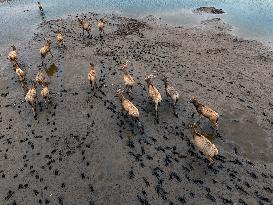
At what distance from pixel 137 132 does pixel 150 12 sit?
18605mm

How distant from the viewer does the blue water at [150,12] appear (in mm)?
28188

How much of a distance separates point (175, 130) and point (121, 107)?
345cm

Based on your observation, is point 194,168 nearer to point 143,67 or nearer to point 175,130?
point 175,130

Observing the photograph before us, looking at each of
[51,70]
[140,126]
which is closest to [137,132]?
[140,126]

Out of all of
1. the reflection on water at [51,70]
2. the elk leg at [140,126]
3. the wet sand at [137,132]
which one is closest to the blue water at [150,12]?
the wet sand at [137,132]

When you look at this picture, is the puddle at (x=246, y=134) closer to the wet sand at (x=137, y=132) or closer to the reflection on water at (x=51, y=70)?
the wet sand at (x=137, y=132)

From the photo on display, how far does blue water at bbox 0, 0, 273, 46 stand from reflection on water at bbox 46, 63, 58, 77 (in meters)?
6.34

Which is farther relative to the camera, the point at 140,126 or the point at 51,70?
the point at 51,70

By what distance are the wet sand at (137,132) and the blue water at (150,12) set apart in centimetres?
333

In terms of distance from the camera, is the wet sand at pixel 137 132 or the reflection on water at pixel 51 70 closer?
the wet sand at pixel 137 132

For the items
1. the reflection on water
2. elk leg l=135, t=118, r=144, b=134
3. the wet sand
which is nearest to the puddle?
the wet sand

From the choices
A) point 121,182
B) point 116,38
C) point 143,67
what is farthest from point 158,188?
point 116,38

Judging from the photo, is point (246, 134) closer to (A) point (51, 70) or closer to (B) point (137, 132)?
(B) point (137, 132)

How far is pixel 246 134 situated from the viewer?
16469 mm
